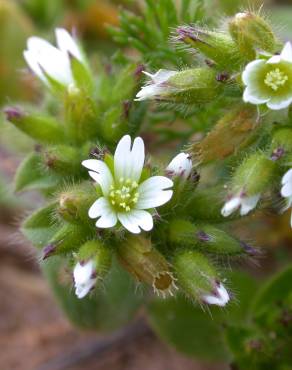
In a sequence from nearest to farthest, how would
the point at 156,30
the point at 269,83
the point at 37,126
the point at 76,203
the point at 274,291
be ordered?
the point at 269,83 → the point at 76,203 → the point at 37,126 → the point at 156,30 → the point at 274,291

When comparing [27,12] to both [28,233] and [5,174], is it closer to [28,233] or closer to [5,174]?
[5,174]

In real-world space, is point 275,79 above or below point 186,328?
above

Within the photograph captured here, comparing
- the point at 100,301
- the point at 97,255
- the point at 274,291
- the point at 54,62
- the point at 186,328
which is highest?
the point at 54,62

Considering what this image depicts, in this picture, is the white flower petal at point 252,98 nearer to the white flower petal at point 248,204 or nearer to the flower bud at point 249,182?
the flower bud at point 249,182

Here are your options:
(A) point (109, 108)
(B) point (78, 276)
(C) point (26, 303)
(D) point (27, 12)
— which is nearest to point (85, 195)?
(B) point (78, 276)

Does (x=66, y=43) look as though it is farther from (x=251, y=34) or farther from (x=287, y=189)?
(x=287, y=189)

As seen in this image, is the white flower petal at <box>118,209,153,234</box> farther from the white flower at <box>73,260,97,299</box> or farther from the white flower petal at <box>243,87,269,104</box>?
the white flower petal at <box>243,87,269,104</box>

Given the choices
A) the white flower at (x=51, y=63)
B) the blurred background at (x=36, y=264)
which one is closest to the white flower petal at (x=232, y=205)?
the white flower at (x=51, y=63)

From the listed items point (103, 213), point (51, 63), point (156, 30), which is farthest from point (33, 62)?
point (103, 213)
